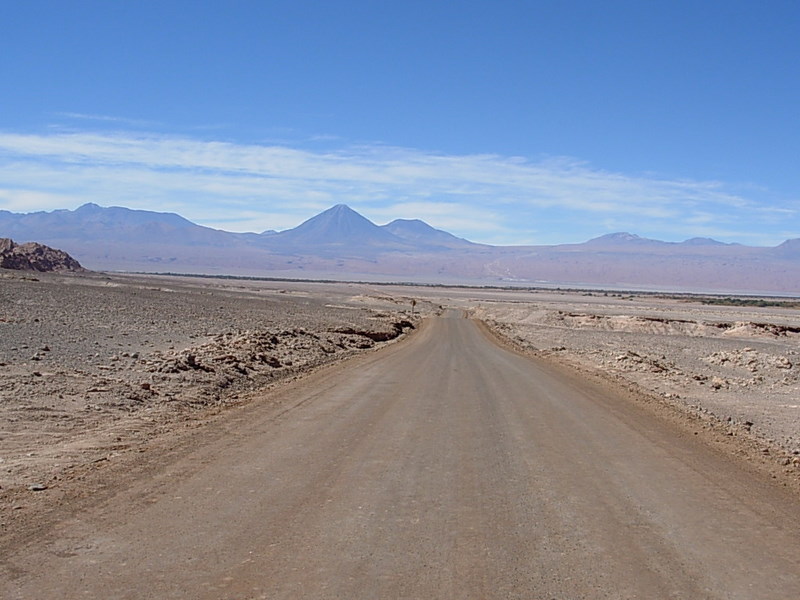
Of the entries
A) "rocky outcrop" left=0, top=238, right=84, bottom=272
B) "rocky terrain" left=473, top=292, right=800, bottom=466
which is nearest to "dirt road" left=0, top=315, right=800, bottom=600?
"rocky terrain" left=473, top=292, right=800, bottom=466

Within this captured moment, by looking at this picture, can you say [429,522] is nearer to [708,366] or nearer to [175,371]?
[175,371]

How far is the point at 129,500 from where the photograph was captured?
750 cm

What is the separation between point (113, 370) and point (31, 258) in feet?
318

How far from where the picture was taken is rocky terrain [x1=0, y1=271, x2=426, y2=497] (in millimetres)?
10336

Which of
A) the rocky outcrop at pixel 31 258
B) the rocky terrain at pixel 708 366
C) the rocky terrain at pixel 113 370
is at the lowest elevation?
the rocky terrain at pixel 708 366

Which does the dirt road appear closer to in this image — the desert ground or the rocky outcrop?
the desert ground

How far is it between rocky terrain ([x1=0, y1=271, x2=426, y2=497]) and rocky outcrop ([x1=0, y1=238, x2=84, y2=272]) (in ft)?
211

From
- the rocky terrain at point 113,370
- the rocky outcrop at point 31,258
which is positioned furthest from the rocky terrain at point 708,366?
the rocky outcrop at point 31,258

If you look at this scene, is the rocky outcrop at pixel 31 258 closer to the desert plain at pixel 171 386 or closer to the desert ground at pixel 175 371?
the desert ground at pixel 175 371

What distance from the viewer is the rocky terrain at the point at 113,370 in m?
10.3

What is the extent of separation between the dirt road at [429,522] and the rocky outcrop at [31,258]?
8851cm

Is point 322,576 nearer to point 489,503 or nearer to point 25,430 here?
point 489,503

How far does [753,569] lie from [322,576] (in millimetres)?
3241

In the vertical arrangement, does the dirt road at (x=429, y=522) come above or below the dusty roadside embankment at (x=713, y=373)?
above
